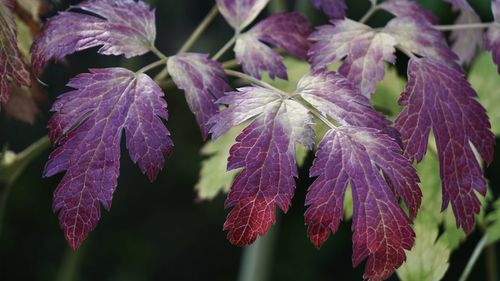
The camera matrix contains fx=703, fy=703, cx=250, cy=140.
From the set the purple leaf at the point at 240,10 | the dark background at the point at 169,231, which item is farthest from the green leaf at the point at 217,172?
the dark background at the point at 169,231

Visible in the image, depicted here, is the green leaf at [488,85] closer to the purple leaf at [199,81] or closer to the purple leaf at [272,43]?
the purple leaf at [272,43]

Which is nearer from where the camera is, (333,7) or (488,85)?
(333,7)

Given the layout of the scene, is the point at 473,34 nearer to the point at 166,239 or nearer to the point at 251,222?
the point at 251,222

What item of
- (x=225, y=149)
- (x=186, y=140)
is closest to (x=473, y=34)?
(x=225, y=149)

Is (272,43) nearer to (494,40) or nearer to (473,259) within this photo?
(494,40)

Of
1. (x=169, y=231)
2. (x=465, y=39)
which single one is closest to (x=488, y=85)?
(x=465, y=39)

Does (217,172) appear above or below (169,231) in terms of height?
above
